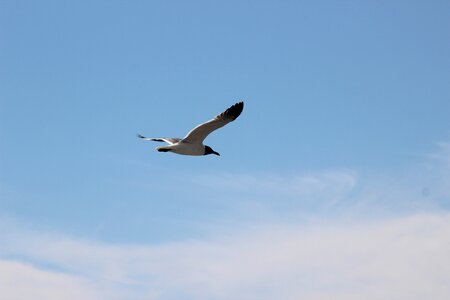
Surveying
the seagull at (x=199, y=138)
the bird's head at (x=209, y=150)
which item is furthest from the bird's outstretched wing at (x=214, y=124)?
the bird's head at (x=209, y=150)

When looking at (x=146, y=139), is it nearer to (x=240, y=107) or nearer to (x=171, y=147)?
(x=171, y=147)

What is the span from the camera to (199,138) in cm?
4625

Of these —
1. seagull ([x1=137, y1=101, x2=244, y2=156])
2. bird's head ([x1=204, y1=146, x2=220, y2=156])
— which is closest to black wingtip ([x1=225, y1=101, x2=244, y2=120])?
seagull ([x1=137, y1=101, x2=244, y2=156])

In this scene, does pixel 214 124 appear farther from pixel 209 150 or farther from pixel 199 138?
pixel 209 150

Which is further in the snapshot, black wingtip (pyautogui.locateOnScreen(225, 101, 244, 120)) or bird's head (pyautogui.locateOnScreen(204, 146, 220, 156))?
bird's head (pyautogui.locateOnScreen(204, 146, 220, 156))

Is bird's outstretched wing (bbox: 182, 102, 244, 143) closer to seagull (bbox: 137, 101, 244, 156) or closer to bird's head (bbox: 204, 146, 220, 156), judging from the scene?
seagull (bbox: 137, 101, 244, 156)

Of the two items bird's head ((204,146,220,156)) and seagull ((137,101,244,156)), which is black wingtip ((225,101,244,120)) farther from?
bird's head ((204,146,220,156))

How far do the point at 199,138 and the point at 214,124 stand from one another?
6.84 ft

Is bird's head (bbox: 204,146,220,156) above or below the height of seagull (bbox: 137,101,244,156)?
above

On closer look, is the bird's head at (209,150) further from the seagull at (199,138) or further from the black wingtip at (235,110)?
the black wingtip at (235,110)

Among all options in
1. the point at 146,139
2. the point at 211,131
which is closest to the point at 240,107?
the point at 211,131

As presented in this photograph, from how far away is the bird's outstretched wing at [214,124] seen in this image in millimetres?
43688

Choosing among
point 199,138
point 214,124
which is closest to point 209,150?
point 199,138

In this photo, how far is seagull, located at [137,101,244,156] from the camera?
144 ft
